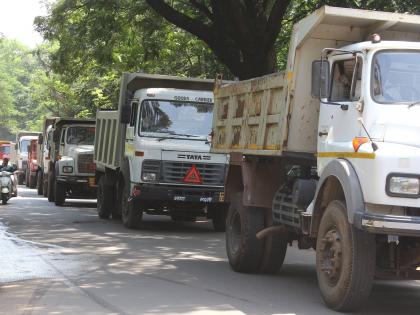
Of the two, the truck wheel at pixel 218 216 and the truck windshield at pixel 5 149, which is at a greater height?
the truck windshield at pixel 5 149

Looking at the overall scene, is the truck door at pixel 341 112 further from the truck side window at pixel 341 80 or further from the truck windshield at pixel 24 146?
the truck windshield at pixel 24 146

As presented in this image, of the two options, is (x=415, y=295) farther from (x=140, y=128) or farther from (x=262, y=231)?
(x=140, y=128)

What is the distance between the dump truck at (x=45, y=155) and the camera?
2681 centimetres

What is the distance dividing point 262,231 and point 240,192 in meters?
1.24

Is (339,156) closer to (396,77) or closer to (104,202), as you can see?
(396,77)

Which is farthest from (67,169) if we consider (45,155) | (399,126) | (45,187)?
(399,126)

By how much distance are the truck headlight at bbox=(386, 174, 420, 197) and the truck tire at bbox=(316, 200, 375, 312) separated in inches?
24.4

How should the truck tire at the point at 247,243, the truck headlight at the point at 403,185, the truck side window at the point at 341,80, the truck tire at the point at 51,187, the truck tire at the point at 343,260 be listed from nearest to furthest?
1. the truck headlight at the point at 403,185
2. the truck tire at the point at 343,260
3. the truck side window at the point at 341,80
4. the truck tire at the point at 247,243
5. the truck tire at the point at 51,187

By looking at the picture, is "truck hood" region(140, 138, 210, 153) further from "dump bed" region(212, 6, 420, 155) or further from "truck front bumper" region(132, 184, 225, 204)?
"dump bed" region(212, 6, 420, 155)

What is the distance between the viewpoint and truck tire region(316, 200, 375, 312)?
6.80 meters

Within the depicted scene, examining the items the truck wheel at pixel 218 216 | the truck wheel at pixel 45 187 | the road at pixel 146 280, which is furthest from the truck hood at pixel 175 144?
the truck wheel at pixel 45 187

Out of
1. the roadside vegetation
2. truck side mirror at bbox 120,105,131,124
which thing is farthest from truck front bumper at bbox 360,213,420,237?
the roadside vegetation

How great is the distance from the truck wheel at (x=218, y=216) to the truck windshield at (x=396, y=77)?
842 centimetres

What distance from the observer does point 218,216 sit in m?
15.6
